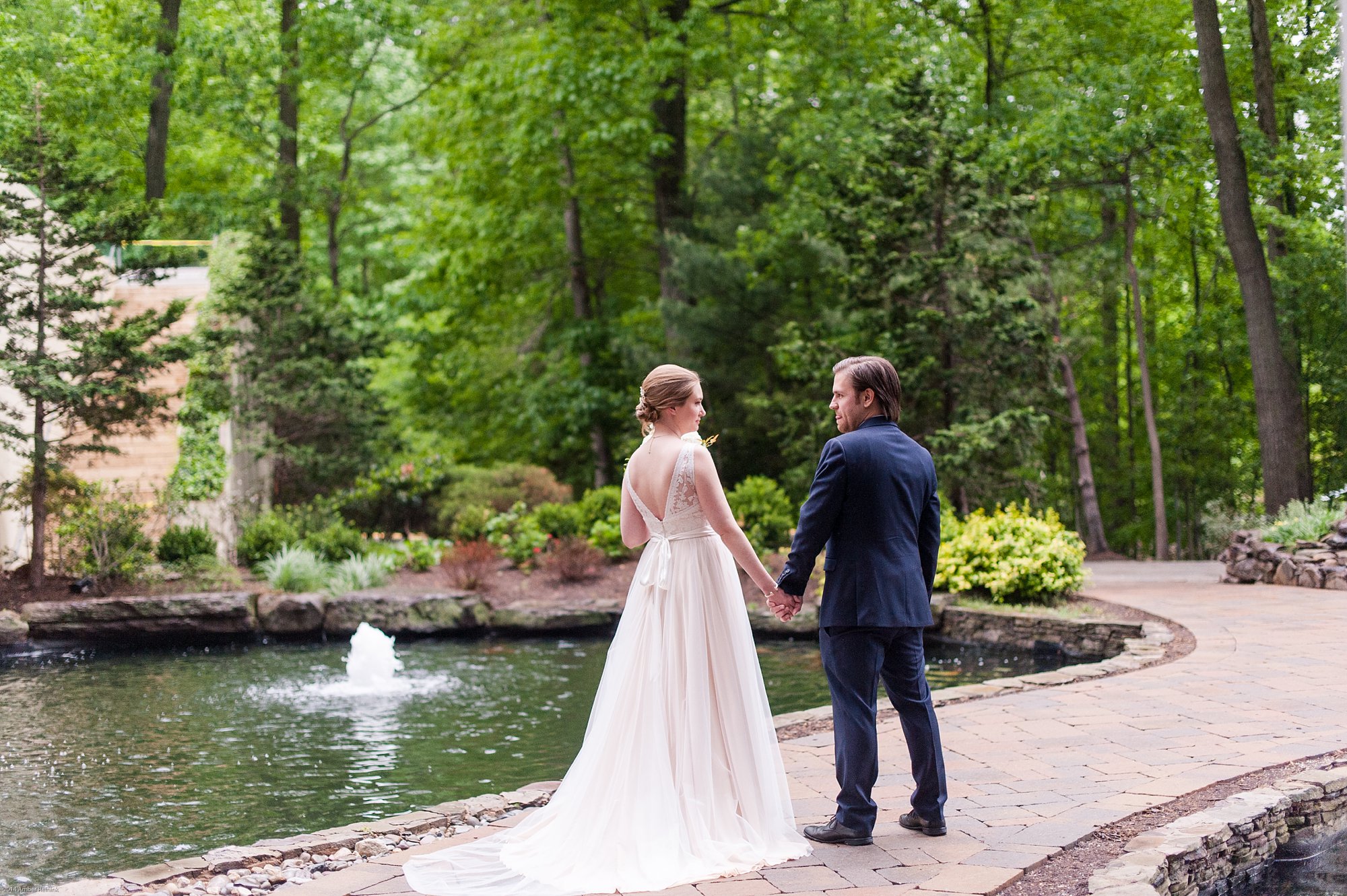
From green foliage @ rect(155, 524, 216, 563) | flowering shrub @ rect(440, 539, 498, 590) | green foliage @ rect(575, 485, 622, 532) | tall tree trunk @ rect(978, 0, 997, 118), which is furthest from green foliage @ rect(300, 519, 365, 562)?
tall tree trunk @ rect(978, 0, 997, 118)

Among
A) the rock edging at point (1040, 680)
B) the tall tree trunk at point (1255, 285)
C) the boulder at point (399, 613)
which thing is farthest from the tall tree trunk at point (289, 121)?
the rock edging at point (1040, 680)

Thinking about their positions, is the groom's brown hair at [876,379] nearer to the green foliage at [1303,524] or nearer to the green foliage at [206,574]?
the green foliage at [1303,524]

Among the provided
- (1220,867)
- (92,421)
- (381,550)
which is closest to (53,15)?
(92,421)

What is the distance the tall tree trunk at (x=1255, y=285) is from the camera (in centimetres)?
1443

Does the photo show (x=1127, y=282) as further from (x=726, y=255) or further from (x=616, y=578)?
(x=616, y=578)

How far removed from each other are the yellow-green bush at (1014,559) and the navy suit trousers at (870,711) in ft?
24.5

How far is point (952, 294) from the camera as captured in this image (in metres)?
15.0

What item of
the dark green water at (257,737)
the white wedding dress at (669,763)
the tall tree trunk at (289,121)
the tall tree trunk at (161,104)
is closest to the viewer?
the white wedding dress at (669,763)

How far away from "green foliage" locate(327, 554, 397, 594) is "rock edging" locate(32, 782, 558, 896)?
26.6 ft

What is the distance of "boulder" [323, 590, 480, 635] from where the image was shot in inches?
489

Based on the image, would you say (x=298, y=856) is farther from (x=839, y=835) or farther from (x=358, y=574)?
(x=358, y=574)

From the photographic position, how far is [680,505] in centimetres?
443

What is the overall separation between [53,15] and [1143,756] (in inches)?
790

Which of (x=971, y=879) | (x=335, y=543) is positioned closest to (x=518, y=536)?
(x=335, y=543)
